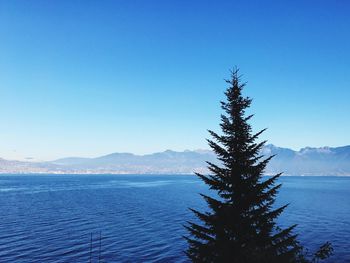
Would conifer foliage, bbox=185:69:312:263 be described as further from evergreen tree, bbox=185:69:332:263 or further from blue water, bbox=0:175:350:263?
blue water, bbox=0:175:350:263

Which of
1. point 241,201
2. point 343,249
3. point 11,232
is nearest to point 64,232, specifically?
point 11,232

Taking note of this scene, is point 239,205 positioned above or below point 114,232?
above

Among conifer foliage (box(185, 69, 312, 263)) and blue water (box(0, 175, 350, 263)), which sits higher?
conifer foliage (box(185, 69, 312, 263))

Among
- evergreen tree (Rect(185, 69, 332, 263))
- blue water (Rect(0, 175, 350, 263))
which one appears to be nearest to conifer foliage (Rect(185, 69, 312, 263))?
evergreen tree (Rect(185, 69, 332, 263))

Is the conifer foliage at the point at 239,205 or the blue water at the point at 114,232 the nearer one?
the conifer foliage at the point at 239,205

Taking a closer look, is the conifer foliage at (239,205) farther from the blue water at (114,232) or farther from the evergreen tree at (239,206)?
the blue water at (114,232)

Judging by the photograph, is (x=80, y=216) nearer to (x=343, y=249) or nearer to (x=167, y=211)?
(x=167, y=211)

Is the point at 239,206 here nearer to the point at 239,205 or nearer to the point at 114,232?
the point at 239,205

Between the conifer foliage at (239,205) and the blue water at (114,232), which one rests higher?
the conifer foliage at (239,205)

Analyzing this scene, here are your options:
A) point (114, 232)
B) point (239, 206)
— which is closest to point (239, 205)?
point (239, 206)

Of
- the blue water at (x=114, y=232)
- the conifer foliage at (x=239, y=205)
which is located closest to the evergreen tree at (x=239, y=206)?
the conifer foliage at (x=239, y=205)

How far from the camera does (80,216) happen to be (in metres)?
73.9

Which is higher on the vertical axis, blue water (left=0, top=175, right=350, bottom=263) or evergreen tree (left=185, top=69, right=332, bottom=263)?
evergreen tree (left=185, top=69, right=332, bottom=263)

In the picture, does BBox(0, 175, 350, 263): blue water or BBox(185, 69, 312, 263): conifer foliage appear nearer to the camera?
BBox(185, 69, 312, 263): conifer foliage
